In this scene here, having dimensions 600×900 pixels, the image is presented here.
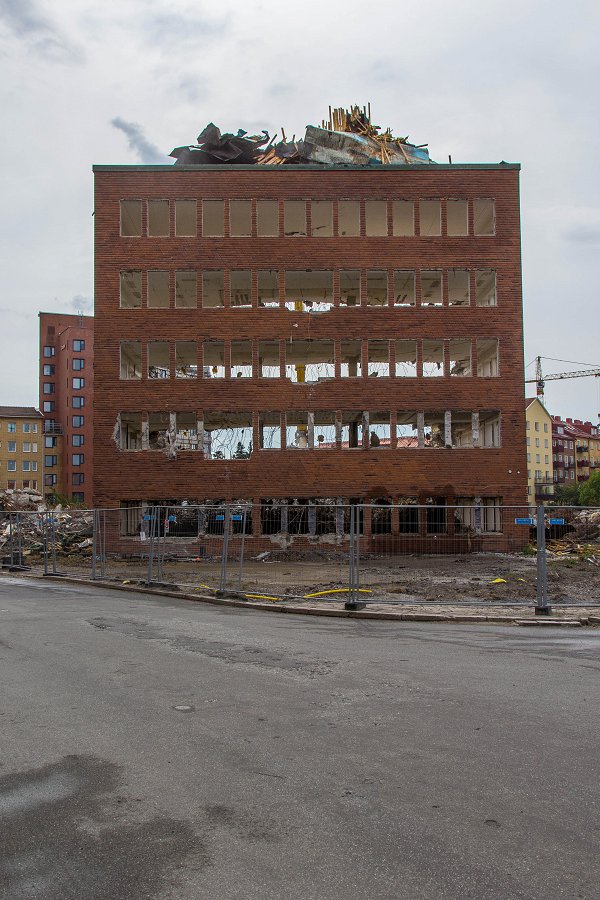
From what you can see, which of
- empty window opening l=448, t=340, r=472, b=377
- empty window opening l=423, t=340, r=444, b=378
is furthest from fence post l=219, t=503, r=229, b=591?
empty window opening l=448, t=340, r=472, b=377

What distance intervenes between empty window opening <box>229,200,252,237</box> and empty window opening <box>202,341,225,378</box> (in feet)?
19.0

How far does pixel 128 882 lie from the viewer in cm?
335

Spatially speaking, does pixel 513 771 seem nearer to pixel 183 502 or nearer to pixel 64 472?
pixel 183 502

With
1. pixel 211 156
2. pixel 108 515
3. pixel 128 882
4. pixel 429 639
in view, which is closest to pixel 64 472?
pixel 211 156

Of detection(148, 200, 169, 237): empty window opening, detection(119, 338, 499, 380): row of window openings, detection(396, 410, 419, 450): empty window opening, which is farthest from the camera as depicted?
detection(148, 200, 169, 237): empty window opening

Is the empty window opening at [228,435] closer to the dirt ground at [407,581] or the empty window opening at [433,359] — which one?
the empty window opening at [433,359]

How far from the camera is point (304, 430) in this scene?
37531 millimetres

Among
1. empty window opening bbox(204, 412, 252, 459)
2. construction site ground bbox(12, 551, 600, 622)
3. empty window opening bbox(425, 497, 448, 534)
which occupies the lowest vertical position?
construction site ground bbox(12, 551, 600, 622)

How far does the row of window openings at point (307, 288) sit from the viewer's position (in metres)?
37.2

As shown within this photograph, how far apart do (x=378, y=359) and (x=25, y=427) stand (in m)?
70.2

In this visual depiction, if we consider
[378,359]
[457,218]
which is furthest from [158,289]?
[457,218]

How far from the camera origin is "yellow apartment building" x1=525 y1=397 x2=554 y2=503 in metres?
104

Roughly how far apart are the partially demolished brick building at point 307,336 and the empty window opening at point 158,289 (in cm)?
17

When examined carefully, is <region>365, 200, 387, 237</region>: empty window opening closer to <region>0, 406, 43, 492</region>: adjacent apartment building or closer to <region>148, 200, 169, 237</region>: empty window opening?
<region>148, 200, 169, 237</region>: empty window opening
